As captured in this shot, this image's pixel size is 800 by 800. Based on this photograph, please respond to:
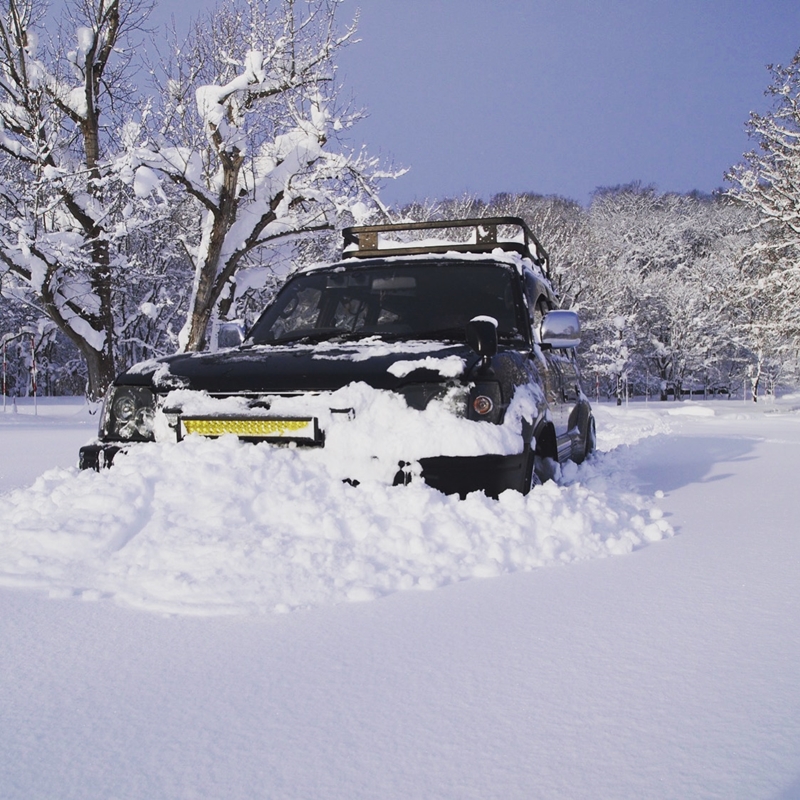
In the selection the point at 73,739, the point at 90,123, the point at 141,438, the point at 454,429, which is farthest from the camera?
the point at 90,123

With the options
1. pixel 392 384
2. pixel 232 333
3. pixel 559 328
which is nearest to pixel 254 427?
pixel 392 384

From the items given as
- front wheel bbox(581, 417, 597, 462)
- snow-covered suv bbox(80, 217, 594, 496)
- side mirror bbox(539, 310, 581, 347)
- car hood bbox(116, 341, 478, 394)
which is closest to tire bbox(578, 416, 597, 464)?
front wheel bbox(581, 417, 597, 462)

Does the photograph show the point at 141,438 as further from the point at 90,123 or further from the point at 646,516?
the point at 90,123

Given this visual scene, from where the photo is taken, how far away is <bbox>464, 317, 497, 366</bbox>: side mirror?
3.88 m

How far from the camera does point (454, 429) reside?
3561 mm

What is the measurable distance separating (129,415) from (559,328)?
2650 mm

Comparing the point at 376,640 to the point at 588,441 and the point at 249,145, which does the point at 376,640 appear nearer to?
the point at 588,441

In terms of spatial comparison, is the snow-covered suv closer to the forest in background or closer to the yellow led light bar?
the yellow led light bar

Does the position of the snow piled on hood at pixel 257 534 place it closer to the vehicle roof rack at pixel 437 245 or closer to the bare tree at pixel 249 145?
the vehicle roof rack at pixel 437 245

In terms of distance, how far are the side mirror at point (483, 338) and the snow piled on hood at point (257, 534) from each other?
743 mm

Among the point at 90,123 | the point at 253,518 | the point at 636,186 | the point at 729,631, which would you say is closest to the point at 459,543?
the point at 253,518

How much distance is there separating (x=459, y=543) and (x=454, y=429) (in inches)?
21.7

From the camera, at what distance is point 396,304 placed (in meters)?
4.94

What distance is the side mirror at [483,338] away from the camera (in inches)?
153
